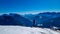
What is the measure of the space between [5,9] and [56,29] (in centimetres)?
86

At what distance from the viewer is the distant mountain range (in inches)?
103

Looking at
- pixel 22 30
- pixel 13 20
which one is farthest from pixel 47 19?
pixel 13 20

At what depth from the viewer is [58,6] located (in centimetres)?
264

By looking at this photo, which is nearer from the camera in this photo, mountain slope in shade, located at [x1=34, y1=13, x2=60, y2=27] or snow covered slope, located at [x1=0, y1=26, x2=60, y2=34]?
snow covered slope, located at [x1=0, y1=26, x2=60, y2=34]

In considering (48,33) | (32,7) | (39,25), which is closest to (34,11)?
(32,7)

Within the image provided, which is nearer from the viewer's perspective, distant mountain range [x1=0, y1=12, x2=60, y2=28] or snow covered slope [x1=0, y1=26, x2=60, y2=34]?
snow covered slope [x1=0, y1=26, x2=60, y2=34]

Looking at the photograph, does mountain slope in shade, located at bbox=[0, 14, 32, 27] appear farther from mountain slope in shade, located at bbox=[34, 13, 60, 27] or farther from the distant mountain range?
mountain slope in shade, located at bbox=[34, 13, 60, 27]

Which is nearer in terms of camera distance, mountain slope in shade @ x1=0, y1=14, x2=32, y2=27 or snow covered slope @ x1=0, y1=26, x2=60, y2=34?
snow covered slope @ x1=0, y1=26, x2=60, y2=34

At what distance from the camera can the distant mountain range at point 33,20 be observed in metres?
2.62

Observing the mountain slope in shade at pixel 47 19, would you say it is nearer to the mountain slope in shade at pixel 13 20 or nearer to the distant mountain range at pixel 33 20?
the distant mountain range at pixel 33 20

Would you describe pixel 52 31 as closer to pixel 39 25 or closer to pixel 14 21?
pixel 39 25

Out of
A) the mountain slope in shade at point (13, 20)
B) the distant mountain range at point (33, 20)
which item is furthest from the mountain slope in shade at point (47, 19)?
the mountain slope in shade at point (13, 20)

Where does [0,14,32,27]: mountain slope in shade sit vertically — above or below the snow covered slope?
above

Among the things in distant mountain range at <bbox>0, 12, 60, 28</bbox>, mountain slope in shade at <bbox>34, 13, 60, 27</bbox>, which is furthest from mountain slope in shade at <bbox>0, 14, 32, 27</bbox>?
mountain slope in shade at <bbox>34, 13, 60, 27</bbox>
